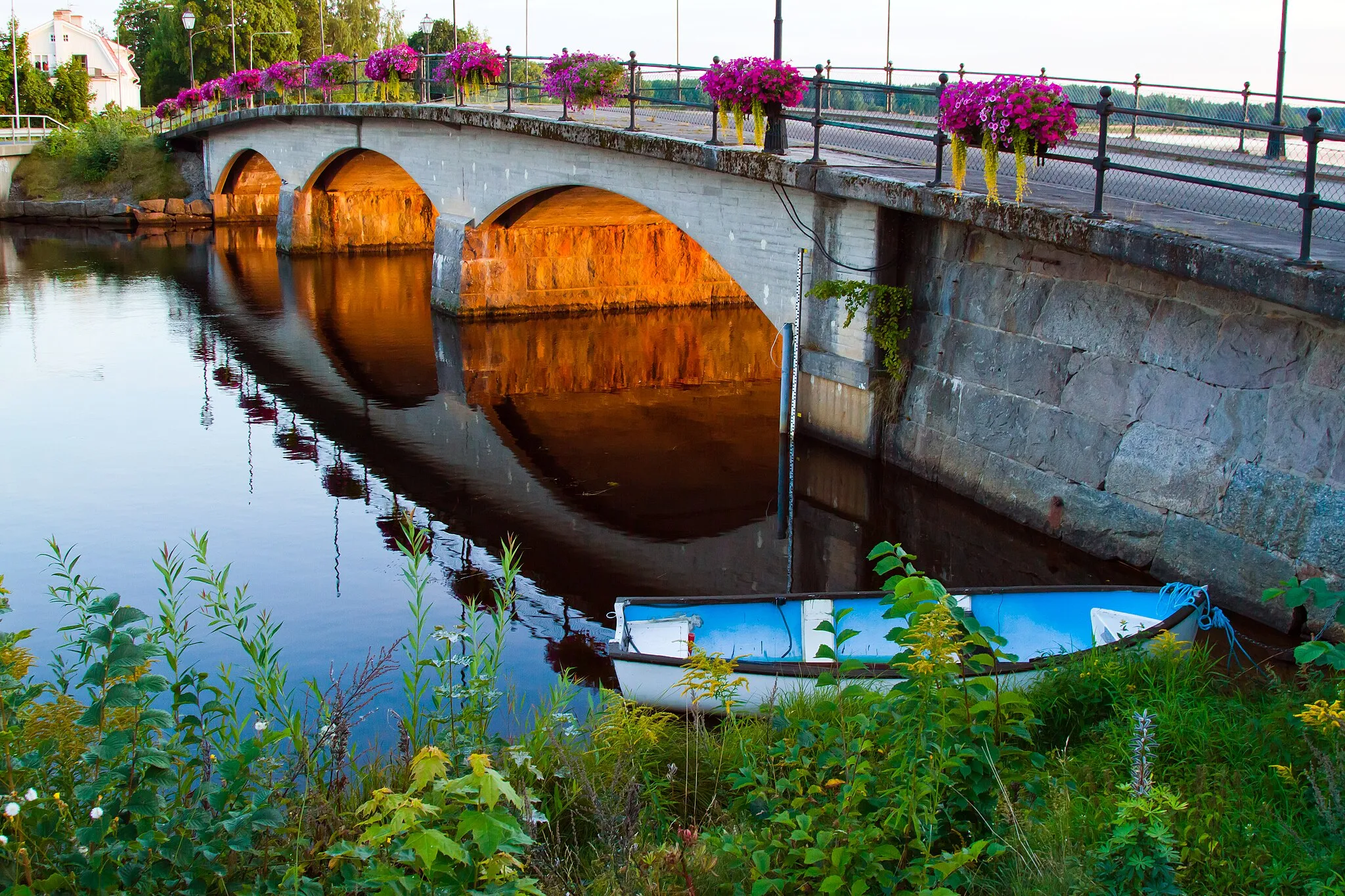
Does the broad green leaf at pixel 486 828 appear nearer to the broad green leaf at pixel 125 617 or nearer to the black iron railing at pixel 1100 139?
the broad green leaf at pixel 125 617

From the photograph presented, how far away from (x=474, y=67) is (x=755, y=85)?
10.1 metres

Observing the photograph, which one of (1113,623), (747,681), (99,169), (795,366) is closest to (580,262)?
(795,366)

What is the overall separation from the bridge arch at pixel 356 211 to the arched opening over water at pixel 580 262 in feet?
31.7

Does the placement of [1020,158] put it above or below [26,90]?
below

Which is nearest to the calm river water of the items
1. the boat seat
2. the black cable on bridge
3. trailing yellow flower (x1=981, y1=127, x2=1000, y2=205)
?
the black cable on bridge

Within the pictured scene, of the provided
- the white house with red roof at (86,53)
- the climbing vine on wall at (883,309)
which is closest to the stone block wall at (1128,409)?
the climbing vine on wall at (883,309)

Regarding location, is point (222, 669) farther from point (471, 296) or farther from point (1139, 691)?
point (471, 296)

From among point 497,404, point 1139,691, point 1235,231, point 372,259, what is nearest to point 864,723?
point 1139,691

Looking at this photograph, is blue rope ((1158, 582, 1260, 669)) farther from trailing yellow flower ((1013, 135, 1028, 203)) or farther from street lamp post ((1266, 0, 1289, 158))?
street lamp post ((1266, 0, 1289, 158))

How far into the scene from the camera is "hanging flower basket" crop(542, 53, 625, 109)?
18422 mm

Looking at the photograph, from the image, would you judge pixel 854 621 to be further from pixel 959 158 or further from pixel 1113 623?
pixel 959 158

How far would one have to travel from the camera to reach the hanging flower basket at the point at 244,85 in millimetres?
36156

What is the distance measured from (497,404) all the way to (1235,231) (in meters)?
10.2

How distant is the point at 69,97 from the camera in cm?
5641
